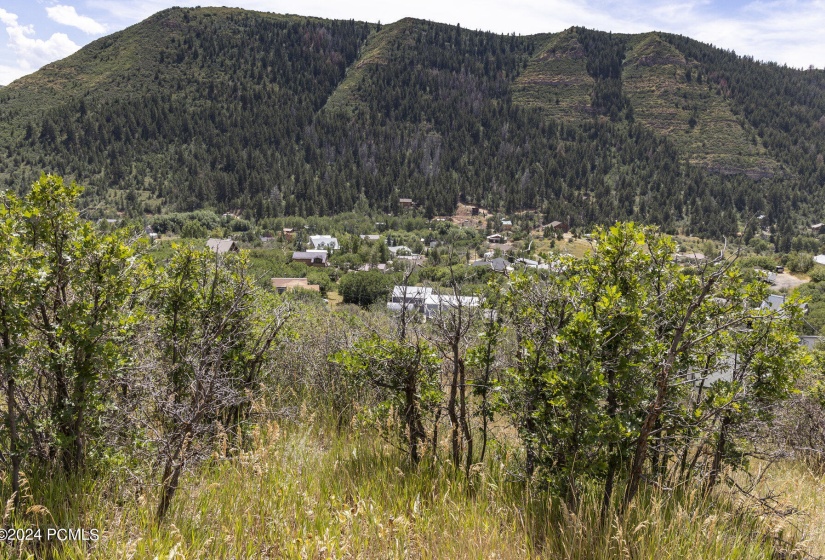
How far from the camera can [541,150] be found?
11912 centimetres

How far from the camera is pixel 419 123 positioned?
5246 inches

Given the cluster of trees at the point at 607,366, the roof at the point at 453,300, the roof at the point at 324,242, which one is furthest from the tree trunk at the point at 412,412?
the roof at the point at 324,242

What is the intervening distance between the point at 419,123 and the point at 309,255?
A: 82.0m

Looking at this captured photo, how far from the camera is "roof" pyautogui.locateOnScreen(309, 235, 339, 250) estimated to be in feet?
235

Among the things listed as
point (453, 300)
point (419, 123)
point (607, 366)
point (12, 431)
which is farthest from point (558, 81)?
point (12, 431)

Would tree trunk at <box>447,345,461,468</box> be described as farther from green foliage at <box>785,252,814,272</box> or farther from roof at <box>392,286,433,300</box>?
green foliage at <box>785,252,814,272</box>

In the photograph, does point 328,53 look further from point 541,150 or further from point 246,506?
point 246,506

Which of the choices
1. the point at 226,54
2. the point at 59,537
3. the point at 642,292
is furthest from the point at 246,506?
the point at 226,54

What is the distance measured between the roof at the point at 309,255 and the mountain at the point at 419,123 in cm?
3275

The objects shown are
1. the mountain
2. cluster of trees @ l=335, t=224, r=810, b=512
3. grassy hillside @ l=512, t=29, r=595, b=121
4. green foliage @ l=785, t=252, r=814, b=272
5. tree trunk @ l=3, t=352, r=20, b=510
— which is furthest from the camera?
grassy hillside @ l=512, t=29, r=595, b=121

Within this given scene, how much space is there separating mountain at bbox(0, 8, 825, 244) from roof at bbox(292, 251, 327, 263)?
Answer: 32748mm

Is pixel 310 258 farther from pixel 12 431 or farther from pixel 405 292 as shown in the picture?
pixel 12 431

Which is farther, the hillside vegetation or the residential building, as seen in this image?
the residential building

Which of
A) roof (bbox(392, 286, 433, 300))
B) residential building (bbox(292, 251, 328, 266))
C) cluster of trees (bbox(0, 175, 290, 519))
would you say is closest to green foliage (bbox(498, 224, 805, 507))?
roof (bbox(392, 286, 433, 300))
